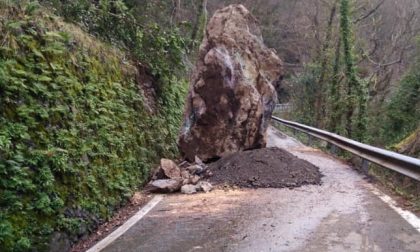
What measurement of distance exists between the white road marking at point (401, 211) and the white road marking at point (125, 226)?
11.8ft

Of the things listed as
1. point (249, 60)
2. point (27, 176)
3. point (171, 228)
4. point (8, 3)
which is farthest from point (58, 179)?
point (249, 60)

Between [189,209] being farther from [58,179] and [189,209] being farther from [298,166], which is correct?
[298,166]

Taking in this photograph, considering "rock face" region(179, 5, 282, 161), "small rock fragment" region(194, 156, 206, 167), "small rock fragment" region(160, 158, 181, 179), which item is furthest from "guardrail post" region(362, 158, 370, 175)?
"small rock fragment" region(160, 158, 181, 179)

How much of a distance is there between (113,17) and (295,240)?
8.56m

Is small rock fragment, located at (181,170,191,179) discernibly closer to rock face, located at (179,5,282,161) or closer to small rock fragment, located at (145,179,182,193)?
small rock fragment, located at (145,179,182,193)

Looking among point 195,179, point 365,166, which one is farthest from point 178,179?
point 365,166

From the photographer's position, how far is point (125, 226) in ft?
20.2

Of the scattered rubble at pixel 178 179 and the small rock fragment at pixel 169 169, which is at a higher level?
the small rock fragment at pixel 169 169

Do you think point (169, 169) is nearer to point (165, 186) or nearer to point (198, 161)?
point (165, 186)

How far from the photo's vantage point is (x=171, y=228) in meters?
5.87

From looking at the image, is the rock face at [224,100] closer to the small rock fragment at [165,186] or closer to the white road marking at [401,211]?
the small rock fragment at [165,186]

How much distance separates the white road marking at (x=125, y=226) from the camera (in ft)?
17.5

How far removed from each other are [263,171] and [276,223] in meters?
3.17

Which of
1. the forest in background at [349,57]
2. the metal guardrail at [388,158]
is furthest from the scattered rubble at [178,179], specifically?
the forest in background at [349,57]
